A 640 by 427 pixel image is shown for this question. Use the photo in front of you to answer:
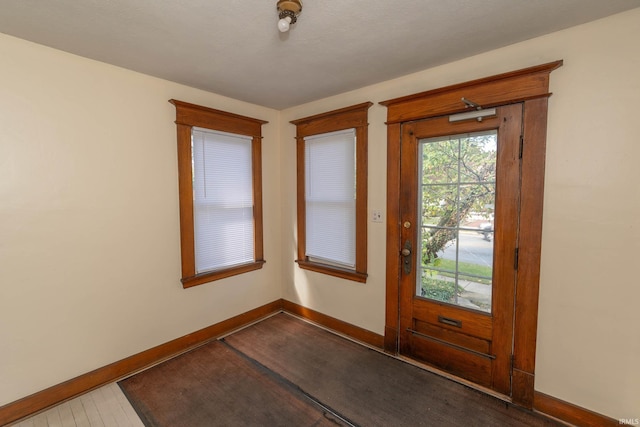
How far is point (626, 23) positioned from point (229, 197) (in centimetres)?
317

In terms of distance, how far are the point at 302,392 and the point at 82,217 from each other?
6.91ft

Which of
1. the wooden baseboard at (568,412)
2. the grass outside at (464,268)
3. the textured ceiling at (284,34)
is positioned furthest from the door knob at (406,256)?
the textured ceiling at (284,34)

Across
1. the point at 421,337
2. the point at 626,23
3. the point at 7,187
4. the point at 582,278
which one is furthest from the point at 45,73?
the point at 582,278

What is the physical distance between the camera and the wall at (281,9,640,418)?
1612 mm

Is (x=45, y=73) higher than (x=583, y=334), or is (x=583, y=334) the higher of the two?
(x=45, y=73)

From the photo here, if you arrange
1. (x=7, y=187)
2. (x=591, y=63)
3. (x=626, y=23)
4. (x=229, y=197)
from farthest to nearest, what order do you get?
1. (x=229, y=197)
2. (x=7, y=187)
3. (x=591, y=63)
4. (x=626, y=23)

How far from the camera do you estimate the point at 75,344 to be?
6.82 feet

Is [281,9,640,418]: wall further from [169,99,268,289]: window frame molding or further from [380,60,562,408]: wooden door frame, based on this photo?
[169,99,268,289]: window frame molding

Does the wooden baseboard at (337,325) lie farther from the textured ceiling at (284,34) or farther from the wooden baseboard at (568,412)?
the textured ceiling at (284,34)

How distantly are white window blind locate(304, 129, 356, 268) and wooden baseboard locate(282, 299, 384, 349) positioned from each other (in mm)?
616

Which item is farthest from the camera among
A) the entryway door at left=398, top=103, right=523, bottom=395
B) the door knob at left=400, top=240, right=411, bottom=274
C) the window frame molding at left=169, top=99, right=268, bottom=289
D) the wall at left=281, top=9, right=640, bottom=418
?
the window frame molding at left=169, top=99, right=268, bottom=289

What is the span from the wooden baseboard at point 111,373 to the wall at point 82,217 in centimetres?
5

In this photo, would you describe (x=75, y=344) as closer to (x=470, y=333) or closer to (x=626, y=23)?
(x=470, y=333)

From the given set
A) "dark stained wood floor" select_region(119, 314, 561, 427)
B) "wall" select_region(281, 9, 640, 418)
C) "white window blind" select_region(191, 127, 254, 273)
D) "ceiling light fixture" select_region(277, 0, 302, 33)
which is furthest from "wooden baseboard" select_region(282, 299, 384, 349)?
"ceiling light fixture" select_region(277, 0, 302, 33)
